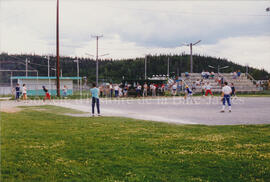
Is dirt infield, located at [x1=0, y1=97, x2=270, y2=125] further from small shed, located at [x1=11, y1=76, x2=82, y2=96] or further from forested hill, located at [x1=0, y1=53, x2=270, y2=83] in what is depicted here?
forested hill, located at [x1=0, y1=53, x2=270, y2=83]

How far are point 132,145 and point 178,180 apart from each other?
2.68 meters

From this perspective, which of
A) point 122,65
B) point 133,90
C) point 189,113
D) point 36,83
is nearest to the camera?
point 189,113

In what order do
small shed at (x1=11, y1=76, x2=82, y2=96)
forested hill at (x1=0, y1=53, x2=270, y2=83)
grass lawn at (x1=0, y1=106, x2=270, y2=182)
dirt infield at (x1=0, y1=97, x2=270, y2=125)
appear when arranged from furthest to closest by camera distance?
forested hill at (x1=0, y1=53, x2=270, y2=83)
small shed at (x1=11, y1=76, x2=82, y2=96)
dirt infield at (x1=0, y1=97, x2=270, y2=125)
grass lawn at (x1=0, y1=106, x2=270, y2=182)

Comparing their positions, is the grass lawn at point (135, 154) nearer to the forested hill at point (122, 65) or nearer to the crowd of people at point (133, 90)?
the crowd of people at point (133, 90)

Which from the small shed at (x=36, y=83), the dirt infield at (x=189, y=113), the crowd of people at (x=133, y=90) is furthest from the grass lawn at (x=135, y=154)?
the small shed at (x=36, y=83)

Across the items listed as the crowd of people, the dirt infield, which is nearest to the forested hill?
the crowd of people

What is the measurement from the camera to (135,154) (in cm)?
665

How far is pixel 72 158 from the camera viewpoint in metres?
6.37

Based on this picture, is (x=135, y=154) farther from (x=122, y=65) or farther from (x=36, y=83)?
(x=122, y=65)

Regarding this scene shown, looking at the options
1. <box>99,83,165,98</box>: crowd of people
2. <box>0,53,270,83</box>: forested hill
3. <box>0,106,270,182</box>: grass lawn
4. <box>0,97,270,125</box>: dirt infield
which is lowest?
<box>0,106,270,182</box>: grass lawn

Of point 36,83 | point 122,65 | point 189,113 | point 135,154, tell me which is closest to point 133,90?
point 36,83

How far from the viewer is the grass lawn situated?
527cm

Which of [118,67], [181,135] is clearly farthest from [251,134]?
[118,67]

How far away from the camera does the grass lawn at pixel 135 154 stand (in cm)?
527
